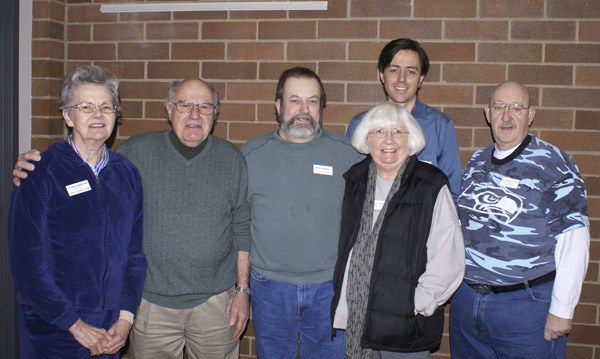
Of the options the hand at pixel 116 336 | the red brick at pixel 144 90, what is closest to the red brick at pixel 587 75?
the red brick at pixel 144 90

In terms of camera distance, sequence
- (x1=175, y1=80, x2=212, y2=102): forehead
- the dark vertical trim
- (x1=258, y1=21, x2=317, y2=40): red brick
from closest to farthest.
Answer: (x1=175, y1=80, x2=212, y2=102): forehead
the dark vertical trim
(x1=258, y1=21, x2=317, y2=40): red brick

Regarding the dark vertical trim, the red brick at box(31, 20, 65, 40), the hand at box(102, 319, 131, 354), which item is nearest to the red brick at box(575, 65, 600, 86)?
→ the hand at box(102, 319, 131, 354)

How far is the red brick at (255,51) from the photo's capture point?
332 centimetres

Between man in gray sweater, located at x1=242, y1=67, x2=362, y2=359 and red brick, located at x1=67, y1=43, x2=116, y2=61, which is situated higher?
red brick, located at x1=67, y1=43, x2=116, y2=61

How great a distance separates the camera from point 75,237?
6.90ft

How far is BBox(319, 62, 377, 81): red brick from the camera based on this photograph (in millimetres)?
3262

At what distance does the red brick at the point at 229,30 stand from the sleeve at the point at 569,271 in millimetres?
2210

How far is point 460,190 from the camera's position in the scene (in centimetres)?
271

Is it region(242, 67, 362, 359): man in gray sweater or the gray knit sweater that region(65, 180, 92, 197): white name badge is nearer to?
the gray knit sweater

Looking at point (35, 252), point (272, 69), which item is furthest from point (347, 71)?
point (35, 252)

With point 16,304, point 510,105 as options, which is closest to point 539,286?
point 510,105

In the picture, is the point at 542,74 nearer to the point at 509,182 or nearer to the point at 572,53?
the point at 572,53

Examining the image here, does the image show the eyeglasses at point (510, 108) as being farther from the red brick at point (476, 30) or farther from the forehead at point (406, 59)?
the red brick at point (476, 30)

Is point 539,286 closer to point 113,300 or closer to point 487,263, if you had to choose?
point 487,263
